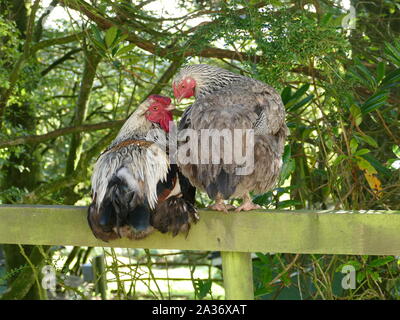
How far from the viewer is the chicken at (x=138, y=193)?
6.61ft

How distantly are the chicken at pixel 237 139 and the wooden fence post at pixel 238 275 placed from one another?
7.1 inches

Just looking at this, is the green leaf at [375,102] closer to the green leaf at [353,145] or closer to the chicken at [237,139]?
the green leaf at [353,145]

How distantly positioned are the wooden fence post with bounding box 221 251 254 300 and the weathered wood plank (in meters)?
0.07

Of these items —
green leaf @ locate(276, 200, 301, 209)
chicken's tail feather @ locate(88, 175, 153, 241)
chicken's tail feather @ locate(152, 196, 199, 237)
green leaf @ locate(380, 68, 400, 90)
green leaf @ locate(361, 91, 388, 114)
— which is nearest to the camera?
chicken's tail feather @ locate(88, 175, 153, 241)

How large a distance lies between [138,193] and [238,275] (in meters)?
0.51

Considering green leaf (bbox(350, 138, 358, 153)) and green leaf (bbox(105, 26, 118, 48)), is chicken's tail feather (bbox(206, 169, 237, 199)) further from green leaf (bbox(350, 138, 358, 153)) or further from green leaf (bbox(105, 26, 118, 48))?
green leaf (bbox(105, 26, 118, 48))

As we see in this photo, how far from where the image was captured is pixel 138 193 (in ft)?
6.70

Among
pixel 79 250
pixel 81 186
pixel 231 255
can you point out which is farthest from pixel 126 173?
pixel 79 250

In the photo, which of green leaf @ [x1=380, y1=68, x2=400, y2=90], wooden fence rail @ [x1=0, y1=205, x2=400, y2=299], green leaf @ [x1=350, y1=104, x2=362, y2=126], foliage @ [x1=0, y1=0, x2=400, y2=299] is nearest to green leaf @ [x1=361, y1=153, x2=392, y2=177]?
foliage @ [x1=0, y1=0, x2=400, y2=299]

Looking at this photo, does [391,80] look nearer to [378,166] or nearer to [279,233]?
[378,166]

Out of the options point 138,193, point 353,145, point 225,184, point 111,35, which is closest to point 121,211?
point 138,193

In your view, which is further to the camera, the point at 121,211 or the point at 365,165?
the point at 365,165

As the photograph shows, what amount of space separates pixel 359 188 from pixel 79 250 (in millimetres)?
3788

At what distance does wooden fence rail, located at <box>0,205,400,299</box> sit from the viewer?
2.03 metres
